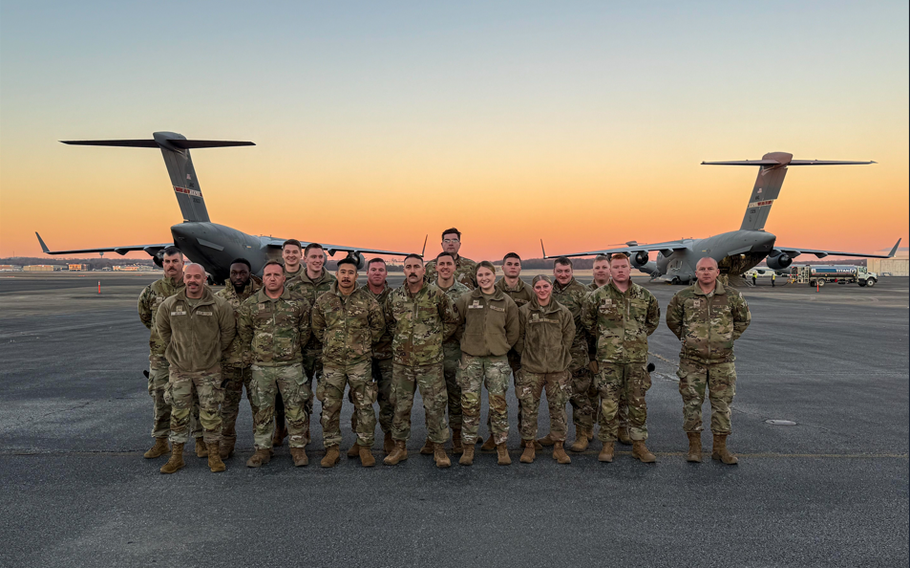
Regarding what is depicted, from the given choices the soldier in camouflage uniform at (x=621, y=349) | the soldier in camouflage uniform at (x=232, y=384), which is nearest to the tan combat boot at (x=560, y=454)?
the soldier in camouflage uniform at (x=621, y=349)

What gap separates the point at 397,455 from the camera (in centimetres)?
568

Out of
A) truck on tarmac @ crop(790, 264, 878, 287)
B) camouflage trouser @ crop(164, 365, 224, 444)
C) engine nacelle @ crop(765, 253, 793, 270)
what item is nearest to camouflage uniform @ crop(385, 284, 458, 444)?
camouflage trouser @ crop(164, 365, 224, 444)

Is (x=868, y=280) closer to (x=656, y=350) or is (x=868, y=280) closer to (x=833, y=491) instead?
(x=656, y=350)

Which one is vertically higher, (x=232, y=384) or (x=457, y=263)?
(x=457, y=263)

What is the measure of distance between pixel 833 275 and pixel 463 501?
54.9 meters

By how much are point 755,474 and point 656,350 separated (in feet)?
23.1

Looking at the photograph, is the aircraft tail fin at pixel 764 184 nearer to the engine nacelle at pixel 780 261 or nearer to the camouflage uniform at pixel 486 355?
the engine nacelle at pixel 780 261

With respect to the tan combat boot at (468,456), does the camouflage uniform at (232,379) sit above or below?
above

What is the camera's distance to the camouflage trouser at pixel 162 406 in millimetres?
5852

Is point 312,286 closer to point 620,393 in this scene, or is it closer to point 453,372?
point 453,372

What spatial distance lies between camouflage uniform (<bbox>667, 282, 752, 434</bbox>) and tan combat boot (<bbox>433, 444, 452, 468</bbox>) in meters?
2.64

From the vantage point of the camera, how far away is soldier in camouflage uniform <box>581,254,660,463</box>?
5.76 m

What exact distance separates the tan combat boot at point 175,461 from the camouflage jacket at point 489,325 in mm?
3198

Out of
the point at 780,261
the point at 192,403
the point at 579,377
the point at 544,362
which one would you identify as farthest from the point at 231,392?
the point at 780,261
